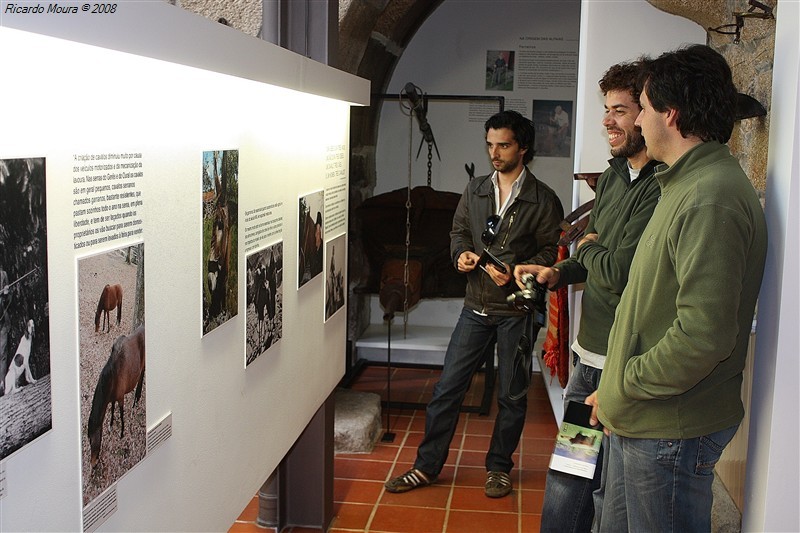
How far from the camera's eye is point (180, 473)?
196 centimetres

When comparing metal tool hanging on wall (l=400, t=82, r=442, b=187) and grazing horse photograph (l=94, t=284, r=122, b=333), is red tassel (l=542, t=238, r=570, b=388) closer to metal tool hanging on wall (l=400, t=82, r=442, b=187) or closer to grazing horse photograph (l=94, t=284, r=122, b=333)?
metal tool hanging on wall (l=400, t=82, r=442, b=187)

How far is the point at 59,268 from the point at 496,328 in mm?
3208

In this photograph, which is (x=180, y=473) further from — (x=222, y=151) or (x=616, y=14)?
(x=616, y=14)

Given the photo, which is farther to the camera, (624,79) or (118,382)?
(624,79)

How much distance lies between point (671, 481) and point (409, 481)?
2.35m

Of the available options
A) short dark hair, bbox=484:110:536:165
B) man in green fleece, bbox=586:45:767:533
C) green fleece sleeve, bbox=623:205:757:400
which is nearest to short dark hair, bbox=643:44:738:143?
man in green fleece, bbox=586:45:767:533

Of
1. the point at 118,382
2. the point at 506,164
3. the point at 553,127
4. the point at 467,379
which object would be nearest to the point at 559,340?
the point at 467,379

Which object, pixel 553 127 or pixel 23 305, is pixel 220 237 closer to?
pixel 23 305

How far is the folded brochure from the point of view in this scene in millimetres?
2855

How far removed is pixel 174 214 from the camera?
6.06 ft

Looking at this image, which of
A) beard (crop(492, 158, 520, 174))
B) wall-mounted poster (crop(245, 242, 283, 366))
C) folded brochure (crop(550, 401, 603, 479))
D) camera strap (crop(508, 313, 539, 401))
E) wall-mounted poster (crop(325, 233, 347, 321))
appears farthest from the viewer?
beard (crop(492, 158, 520, 174))

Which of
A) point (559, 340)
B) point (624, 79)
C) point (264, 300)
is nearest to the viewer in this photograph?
point (264, 300)

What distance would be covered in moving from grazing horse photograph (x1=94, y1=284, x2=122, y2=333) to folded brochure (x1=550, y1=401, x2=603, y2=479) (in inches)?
66.9

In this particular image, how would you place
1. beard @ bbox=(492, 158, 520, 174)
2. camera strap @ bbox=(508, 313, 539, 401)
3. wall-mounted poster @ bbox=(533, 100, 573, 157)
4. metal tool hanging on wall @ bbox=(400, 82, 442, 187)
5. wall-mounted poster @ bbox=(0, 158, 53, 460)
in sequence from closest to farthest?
wall-mounted poster @ bbox=(0, 158, 53, 460), camera strap @ bbox=(508, 313, 539, 401), beard @ bbox=(492, 158, 520, 174), metal tool hanging on wall @ bbox=(400, 82, 442, 187), wall-mounted poster @ bbox=(533, 100, 573, 157)
